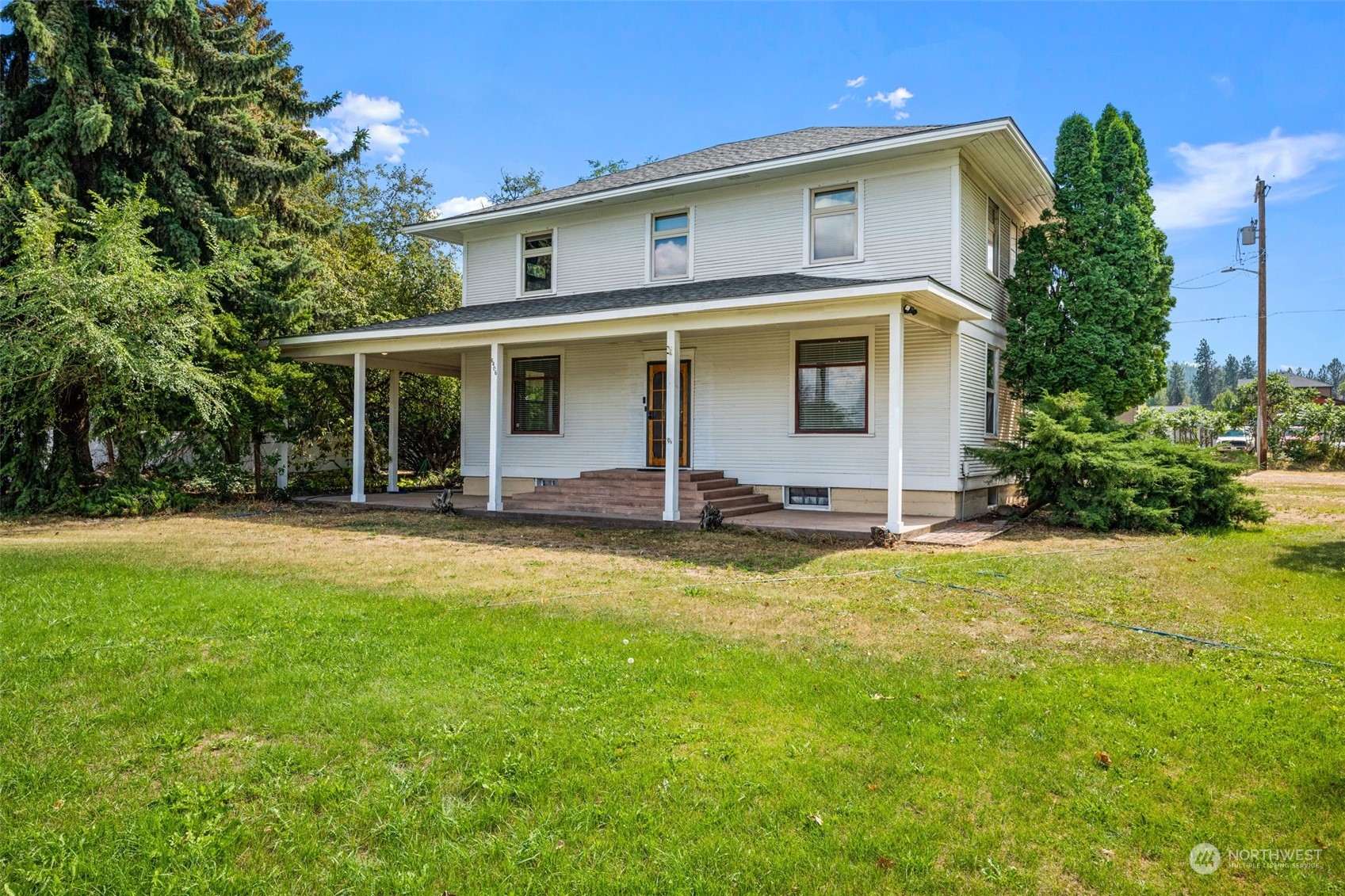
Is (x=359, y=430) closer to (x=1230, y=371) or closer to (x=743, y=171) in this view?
(x=743, y=171)

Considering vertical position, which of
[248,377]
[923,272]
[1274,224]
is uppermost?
[1274,224]

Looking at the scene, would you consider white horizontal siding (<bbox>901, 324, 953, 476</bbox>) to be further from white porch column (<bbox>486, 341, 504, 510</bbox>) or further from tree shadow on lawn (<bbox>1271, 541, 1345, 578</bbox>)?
white porch column (<bbox>486, 341, 504, 510</bbox>)

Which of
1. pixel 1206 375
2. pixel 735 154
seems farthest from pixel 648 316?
pixel 1206 375

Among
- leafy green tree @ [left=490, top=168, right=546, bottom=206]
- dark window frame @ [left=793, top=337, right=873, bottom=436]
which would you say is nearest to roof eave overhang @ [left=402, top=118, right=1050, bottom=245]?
dark window frame @ [left=793, top=337, right=873, bottom=436]

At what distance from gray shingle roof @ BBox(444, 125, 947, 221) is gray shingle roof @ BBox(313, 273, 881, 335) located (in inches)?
74.9

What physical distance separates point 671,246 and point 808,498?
17.5 feet

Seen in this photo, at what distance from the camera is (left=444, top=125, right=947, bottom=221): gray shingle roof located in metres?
13.0

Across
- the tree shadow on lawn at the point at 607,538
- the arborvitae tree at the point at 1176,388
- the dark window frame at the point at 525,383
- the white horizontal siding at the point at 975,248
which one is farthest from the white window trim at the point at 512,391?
the arborvitae tree at the point at 1176,388

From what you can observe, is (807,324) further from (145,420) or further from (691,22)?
(145,420)

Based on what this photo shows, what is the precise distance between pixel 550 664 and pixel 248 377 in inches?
470

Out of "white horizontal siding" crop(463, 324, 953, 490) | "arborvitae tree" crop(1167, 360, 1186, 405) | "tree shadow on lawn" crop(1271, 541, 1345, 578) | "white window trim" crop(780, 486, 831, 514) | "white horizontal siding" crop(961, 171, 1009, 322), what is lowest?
"tree shadow on lawn" crop(1271, 541, 1345, 578)

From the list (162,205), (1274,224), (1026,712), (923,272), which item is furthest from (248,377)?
(1274,224)

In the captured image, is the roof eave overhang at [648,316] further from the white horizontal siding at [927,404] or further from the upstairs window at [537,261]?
the upstairs window at [537,261]

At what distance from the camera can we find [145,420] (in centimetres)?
1267
